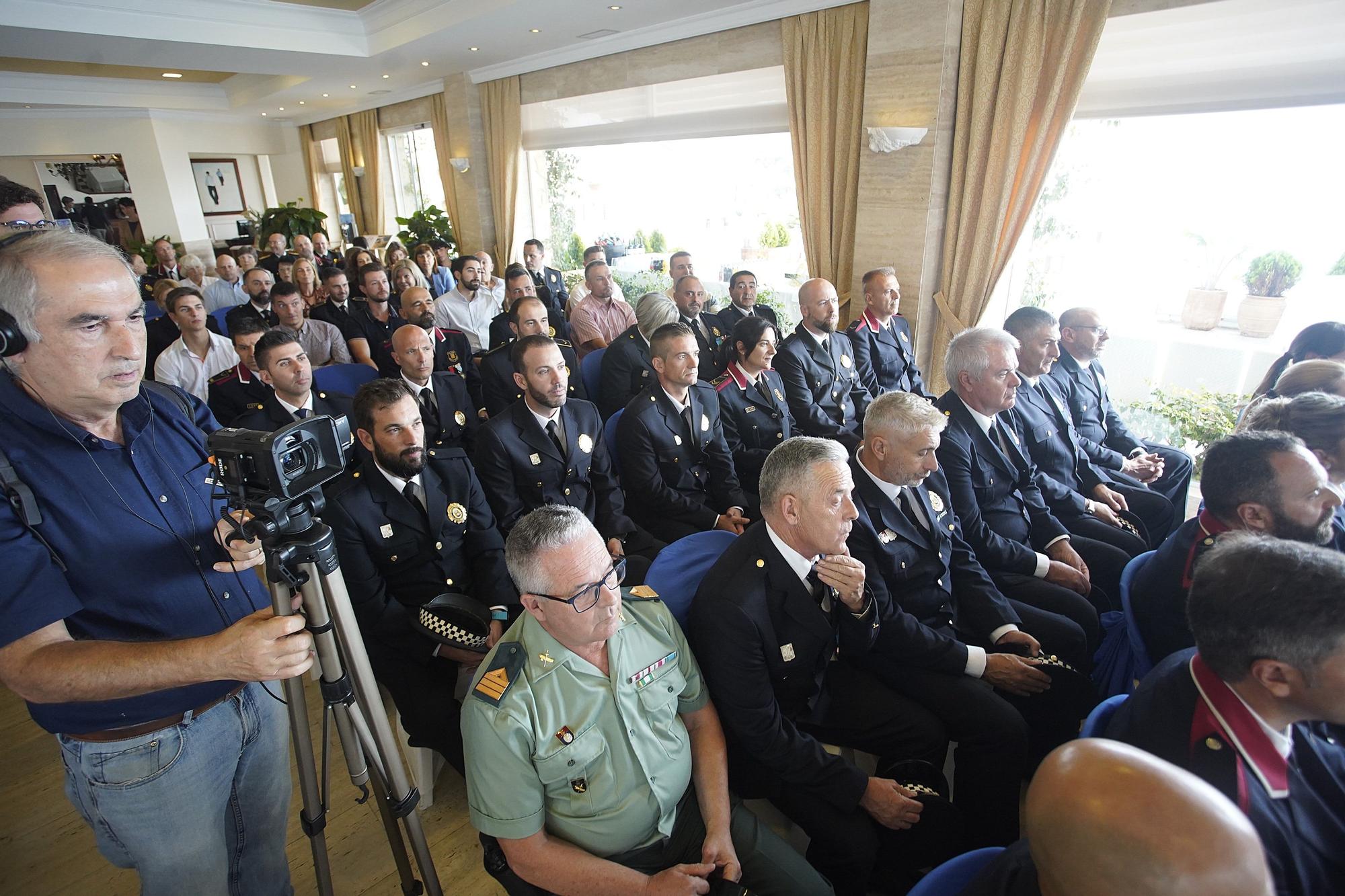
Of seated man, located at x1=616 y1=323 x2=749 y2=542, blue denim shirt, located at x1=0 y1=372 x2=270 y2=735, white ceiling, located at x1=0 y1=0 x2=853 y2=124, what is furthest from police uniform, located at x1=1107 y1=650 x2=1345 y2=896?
white ceiling, located at x1=0 y1=0 x2=853 y2=124

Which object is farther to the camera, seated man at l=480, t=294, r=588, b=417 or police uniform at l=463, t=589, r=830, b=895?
seated man at l=480, t=294, r=588, b=417

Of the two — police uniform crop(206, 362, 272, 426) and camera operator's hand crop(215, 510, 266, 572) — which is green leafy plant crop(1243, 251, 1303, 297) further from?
police uniform crop(206, 362, 272, 426)

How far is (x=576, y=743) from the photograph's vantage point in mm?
1325

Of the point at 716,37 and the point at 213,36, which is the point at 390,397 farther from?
the point at 213,36

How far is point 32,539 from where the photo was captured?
1.02 m

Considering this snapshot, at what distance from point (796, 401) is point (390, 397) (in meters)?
2.36

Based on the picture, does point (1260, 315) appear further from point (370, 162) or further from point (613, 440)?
point (370, 162)

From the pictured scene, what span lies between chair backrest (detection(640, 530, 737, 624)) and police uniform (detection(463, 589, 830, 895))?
8.4 inches

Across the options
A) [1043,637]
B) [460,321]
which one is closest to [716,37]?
[460,321]

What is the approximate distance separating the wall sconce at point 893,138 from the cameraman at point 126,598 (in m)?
4.50

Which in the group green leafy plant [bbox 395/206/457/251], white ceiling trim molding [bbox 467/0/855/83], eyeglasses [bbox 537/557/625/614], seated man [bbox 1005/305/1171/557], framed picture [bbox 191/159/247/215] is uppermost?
white ceiling trim molding [bbox 467/0/855/83]

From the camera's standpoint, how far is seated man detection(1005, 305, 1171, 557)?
9.69 ft

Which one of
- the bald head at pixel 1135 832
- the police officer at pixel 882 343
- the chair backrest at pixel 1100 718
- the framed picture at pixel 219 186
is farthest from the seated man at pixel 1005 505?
the framed picture at pixel 219 186

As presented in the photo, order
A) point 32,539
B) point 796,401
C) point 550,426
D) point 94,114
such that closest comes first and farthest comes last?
point 32,539, point 550,426, point 796,401, point 94,114
